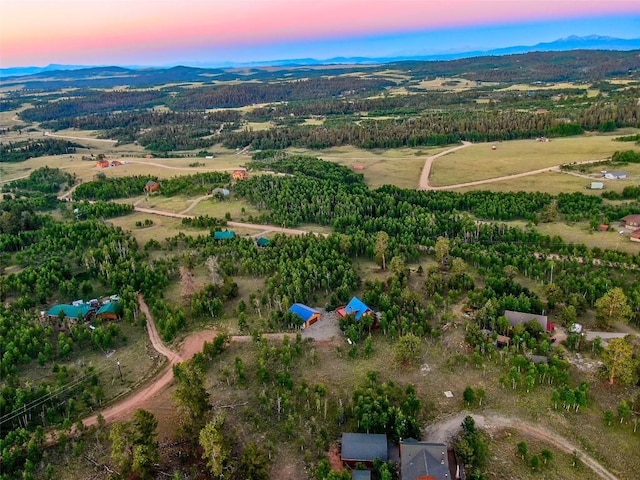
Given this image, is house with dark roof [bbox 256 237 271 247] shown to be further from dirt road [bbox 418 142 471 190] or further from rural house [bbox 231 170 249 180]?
dirt road [bbox 418 142 471 190]

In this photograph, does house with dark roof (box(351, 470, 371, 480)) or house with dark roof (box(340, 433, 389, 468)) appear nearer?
house with dark roof (box(351, 470, 371, 480))

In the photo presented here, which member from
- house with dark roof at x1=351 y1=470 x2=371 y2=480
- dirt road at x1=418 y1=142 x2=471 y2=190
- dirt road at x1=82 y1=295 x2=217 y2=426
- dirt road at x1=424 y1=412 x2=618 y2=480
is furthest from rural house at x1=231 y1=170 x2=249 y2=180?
house with dark roof at x1=351 y1=470 x2=371 y2=480

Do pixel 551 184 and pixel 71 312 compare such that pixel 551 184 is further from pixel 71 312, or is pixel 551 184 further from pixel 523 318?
pixel 71 312

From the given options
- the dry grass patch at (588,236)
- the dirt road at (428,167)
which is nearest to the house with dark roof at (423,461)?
the dry grass patch at (588,236)

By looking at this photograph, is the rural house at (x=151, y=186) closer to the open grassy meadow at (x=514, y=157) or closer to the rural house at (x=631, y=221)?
the open grassy meadow at (x=514, y=157)

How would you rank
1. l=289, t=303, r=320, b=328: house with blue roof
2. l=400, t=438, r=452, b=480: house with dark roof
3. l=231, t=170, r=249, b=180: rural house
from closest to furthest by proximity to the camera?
l=400, t=438, r=452, b=480: house with dark roof
l=289, t=303, r=320, b=328: house with blue roof
l=231, t=170, r=249, b=180: rural house
